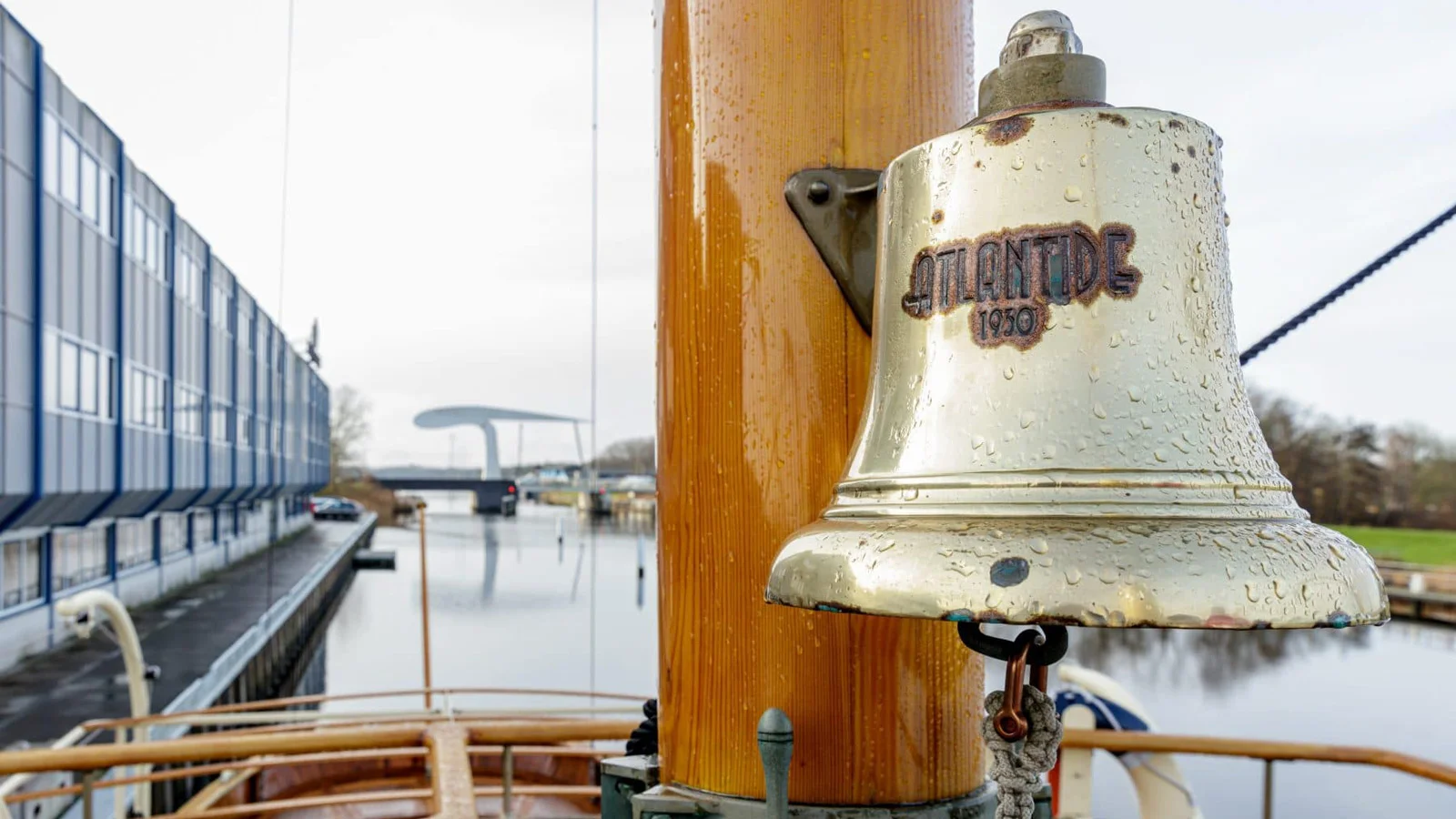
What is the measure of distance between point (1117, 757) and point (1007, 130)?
5.19 m

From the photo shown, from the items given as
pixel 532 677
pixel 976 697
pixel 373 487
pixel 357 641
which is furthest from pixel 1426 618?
pixel 373 487

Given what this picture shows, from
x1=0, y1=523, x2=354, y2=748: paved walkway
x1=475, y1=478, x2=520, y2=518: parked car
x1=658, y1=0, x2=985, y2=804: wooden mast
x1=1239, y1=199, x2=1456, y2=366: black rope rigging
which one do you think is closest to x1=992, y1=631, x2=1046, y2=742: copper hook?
x1=658, y1=0, x2=985, y2=804: wooden mast

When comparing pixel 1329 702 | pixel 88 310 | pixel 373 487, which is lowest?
pixel 1329 702

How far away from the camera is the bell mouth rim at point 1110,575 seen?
0.87m

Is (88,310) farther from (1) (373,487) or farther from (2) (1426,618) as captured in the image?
(1) (373,487)

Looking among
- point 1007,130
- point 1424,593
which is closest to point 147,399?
point 1007,130

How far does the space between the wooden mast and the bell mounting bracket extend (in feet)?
0.08

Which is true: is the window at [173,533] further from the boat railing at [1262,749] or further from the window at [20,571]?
the boat railing at [1262,749]

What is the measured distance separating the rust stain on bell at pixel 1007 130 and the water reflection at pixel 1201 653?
28.8m

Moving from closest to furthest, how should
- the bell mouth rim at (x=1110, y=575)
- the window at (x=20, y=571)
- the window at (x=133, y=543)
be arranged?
the bell mouth rim at (x=1110, y=575), the window at (x=20, y=571), the window at (x=133, y=543)

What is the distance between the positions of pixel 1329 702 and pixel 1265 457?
29976 millimetres

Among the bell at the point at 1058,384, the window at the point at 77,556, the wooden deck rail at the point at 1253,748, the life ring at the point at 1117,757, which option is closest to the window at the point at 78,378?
the window at the point at 77,556

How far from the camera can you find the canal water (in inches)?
739

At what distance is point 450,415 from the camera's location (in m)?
47.3
